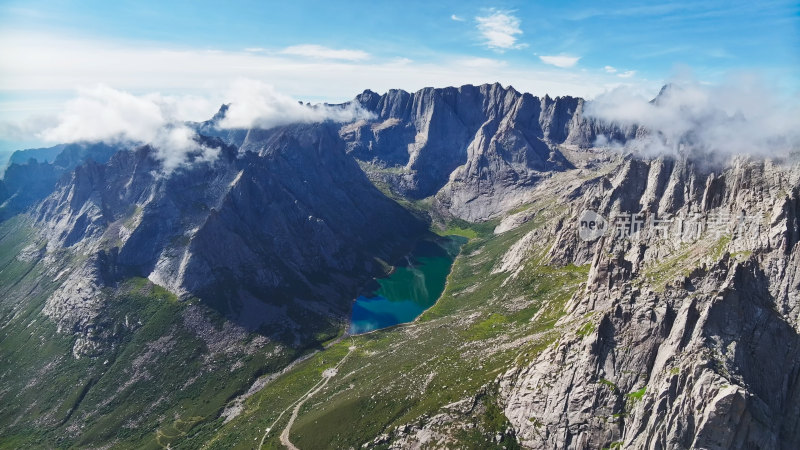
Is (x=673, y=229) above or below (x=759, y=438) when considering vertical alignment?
above

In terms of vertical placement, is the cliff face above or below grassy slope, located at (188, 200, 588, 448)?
above

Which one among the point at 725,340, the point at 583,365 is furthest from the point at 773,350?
the point at 583,365

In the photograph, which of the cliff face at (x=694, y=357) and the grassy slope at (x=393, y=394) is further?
the grassy slope at (x=393, y=394)

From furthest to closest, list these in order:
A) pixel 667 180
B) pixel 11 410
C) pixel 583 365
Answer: pixel 11 410 < pixel 667 180 < pixel 583 365

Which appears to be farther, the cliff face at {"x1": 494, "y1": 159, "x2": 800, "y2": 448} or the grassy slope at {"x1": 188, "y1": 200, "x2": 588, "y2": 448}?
the grassy slope at {"x1": 188, "y1": 200, "x2": 588, "y2": 448}

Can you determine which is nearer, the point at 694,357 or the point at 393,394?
the point at 694,357

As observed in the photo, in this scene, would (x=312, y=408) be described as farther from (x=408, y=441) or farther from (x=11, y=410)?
(x=11, y=410)

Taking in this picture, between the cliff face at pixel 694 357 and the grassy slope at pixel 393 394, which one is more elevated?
the cliff face at pixel 694 357

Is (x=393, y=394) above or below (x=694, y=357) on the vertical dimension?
below
